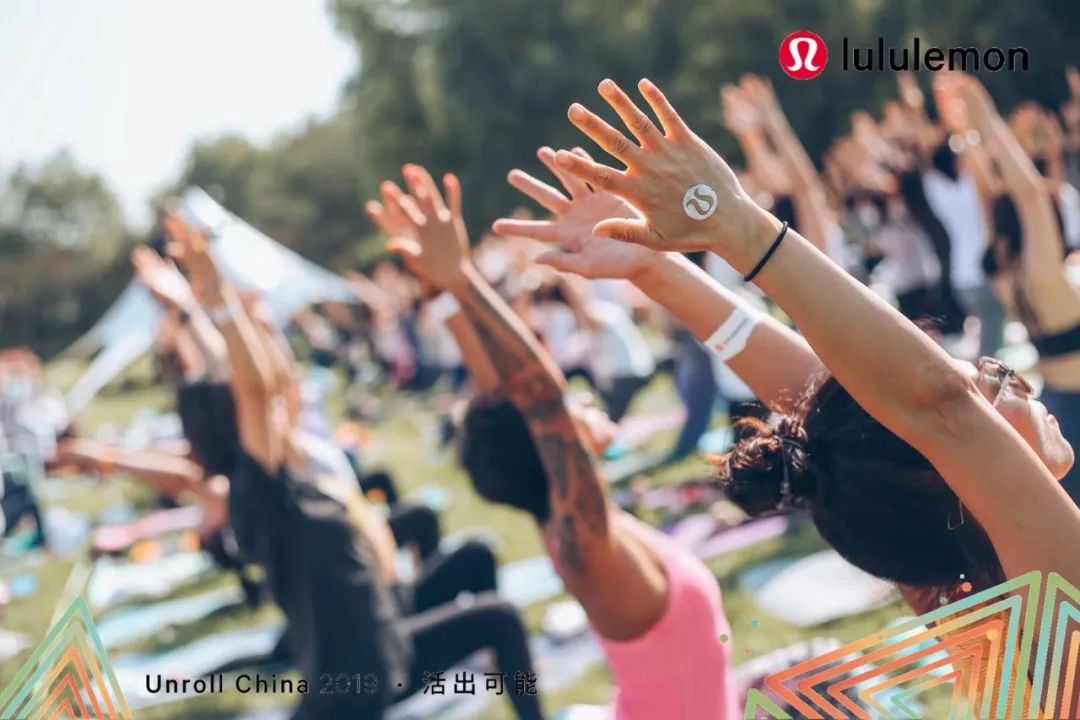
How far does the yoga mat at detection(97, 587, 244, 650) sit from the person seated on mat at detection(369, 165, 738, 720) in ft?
13.6

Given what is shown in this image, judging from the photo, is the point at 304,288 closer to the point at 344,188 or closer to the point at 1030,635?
the point at 1030,635

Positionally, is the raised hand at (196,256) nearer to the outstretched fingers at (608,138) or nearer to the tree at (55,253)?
the outstretched fingers at (608,138)

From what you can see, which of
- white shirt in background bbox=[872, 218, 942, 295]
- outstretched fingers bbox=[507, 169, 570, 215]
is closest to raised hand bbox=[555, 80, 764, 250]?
outstretched fingers bbox=[507, 169, 570, 215]

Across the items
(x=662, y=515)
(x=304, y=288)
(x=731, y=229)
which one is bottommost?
(x=662, y=515)

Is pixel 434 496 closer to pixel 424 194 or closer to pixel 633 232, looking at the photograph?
pixel 424 194

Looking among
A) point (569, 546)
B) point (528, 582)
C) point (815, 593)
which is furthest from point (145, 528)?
point (569, 546)

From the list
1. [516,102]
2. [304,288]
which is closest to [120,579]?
[304,288]

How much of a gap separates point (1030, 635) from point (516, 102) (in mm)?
21249

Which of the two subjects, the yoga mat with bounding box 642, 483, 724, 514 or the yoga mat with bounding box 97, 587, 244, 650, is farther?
the yoga mat with bounding box 642, 483, 724, 514

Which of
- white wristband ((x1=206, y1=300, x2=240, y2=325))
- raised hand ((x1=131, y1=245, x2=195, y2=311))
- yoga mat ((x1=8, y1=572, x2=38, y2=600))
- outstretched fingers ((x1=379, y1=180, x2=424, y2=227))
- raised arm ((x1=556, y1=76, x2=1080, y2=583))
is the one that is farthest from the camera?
yoga mat ((x1=8, y1=572, x2=38, y2=600))

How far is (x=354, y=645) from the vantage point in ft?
9.86

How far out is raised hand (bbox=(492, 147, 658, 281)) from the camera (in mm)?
1628

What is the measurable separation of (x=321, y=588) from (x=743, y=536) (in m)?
2.68

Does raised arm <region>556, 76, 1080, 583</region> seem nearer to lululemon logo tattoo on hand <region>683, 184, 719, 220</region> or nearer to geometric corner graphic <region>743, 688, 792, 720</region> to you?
lululemon logo tattoo on hand <region>683, 184, 719, 220</region>
